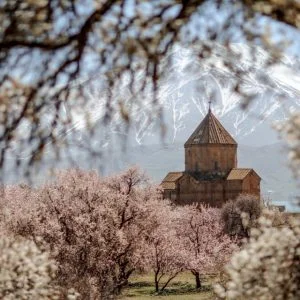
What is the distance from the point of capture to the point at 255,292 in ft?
13.4

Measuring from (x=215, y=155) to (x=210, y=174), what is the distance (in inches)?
102

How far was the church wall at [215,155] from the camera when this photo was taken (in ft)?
270

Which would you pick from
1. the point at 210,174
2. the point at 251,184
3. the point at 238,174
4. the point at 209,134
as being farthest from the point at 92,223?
the point at 210,174

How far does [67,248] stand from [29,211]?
115 inches

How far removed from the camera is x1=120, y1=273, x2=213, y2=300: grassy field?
34.8 m

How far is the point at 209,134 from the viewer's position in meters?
82.8

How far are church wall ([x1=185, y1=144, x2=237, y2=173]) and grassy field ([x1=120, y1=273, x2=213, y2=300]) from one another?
1341 inches

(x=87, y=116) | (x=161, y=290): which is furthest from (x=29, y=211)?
(x=87, y=116)

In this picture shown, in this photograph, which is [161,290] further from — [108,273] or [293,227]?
[293,227]

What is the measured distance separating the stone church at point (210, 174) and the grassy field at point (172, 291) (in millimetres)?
31911

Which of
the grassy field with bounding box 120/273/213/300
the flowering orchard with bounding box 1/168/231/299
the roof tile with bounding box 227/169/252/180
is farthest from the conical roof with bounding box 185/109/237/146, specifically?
the flowering orchard with bounding box 1/168/231/299

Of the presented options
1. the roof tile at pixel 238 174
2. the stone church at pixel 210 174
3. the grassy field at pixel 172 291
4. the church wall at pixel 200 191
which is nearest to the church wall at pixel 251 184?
the stone church at pixel 210 174

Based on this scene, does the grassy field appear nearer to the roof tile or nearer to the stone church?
the stone church

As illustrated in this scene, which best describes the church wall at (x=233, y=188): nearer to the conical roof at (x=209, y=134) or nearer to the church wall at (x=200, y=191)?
the church wall at (x=200, y=191)
